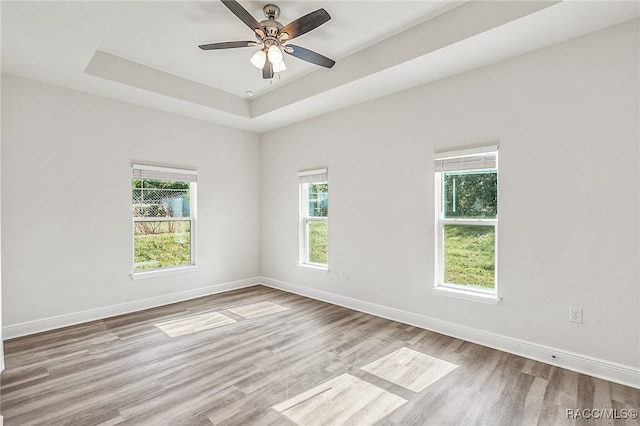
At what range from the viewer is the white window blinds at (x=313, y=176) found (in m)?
4.61

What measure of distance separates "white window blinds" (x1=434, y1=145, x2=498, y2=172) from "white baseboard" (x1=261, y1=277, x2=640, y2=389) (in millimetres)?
1596

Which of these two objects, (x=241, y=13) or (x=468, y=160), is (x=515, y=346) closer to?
(x=468, y=160)

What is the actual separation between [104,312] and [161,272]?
2.56ft

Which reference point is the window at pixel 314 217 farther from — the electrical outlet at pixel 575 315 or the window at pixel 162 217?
the electrical outlet at pixel 575 315

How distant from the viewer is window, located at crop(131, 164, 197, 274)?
14.0 feet

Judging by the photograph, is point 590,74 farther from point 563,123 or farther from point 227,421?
point 227,421

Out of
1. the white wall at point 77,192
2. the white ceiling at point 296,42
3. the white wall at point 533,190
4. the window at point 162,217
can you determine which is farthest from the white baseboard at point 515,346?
the white wall at point 77,192

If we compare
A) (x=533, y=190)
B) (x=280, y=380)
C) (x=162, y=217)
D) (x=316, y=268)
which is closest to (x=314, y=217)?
(x=316, y=268)

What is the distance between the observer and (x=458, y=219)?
3.35m

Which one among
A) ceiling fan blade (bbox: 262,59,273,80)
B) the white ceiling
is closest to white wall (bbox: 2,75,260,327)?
the white ceiling

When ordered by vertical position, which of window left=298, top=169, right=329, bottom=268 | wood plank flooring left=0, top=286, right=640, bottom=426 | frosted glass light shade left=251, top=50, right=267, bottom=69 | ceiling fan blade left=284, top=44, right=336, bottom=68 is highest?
ceiling fan blade left=284, top=44, right=336, bottom=68

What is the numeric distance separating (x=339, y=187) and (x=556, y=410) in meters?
3.12

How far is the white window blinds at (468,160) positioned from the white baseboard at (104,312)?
3.69 meters

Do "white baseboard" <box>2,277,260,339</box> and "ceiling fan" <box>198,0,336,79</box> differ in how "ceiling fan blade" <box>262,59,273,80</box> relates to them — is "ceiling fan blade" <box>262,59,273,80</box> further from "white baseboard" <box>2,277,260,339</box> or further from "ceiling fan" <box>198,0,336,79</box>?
"white baseboard" <box>2,277,260,339</box>
